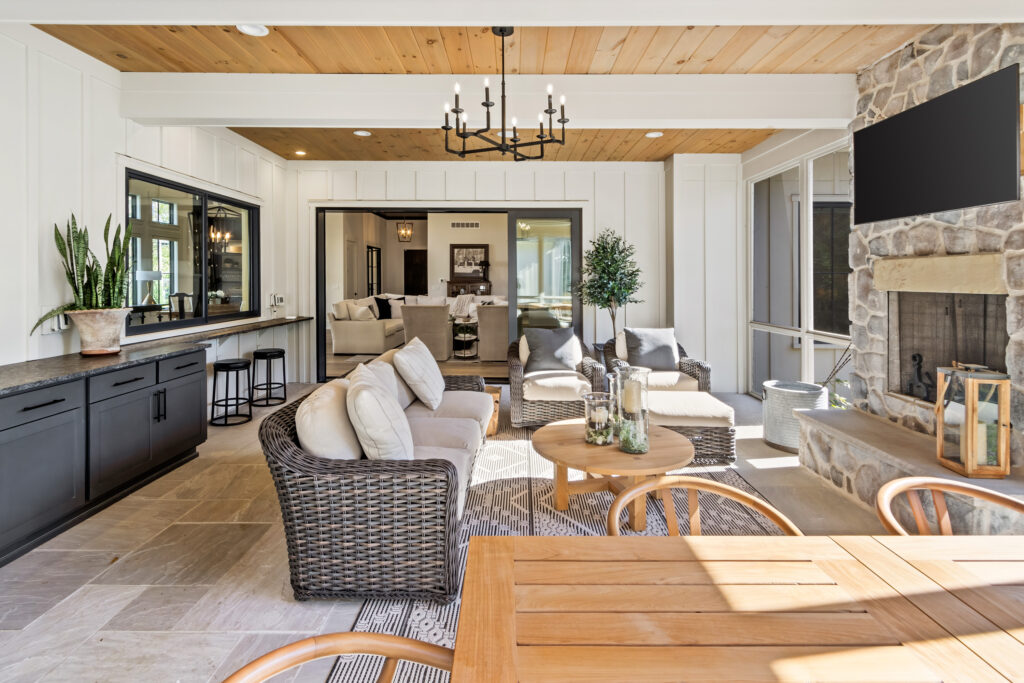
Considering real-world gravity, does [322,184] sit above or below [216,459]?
above

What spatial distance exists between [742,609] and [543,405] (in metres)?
3.71

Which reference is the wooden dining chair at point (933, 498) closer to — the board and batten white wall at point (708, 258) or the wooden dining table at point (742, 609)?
the wooden dining table at point (742, 609)

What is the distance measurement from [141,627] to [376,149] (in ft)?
16.3

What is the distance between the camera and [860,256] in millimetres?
3771

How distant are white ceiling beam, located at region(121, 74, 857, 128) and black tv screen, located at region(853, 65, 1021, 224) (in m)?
0.59

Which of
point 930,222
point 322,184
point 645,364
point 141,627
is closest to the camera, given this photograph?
point 141,627

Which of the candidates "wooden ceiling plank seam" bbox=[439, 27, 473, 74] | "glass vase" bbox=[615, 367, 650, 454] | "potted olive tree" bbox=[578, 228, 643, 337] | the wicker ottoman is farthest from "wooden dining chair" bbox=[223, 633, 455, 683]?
"potted olive tree" bbox=[578, 228, 643, 337]

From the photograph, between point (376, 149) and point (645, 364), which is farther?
point (376, 149)

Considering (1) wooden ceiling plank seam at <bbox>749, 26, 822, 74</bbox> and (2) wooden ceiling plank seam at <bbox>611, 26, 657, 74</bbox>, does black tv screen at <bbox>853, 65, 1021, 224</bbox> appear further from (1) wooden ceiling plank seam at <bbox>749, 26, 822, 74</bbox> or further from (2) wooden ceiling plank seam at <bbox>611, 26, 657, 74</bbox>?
(2) wooden ceiling plank seam at <bbox>611, 26, 657, 74</bbox>

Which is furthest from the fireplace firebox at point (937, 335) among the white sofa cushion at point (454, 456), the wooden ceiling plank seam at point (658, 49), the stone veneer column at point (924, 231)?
the white sofa cushion at point (454, 456)

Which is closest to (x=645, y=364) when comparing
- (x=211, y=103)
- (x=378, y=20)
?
(x=378, y=20)

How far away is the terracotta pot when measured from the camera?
10.7 feet

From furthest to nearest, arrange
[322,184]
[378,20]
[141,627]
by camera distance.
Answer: [322,184] → [378,20] → [141,627]

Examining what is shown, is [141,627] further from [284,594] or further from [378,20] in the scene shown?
[378,20]
